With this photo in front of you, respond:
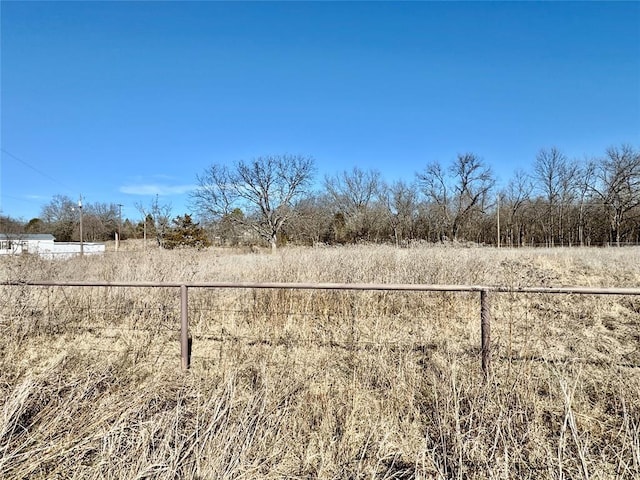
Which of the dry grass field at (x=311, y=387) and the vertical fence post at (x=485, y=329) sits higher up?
the vertical fence post at (x=485, y=329)

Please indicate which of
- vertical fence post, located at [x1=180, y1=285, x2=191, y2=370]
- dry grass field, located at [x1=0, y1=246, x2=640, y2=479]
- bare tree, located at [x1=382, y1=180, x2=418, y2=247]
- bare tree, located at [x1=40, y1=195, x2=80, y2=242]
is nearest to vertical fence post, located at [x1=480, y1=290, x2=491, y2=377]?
dry grass field, located at [x1=0, y1=246, x2=640, y2=479]

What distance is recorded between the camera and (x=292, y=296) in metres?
6.28

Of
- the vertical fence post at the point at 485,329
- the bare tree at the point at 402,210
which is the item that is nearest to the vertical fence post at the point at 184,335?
the vertical fence post at the point at 485,329

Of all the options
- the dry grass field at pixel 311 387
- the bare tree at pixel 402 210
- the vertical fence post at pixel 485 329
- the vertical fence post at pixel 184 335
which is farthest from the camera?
the bare tree at pixel 402 210

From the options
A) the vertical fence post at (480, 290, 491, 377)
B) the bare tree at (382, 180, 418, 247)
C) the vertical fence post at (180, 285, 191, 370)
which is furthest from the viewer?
the bare tree at (382, 180, 418, 247)

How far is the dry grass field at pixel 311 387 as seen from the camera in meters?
2.33

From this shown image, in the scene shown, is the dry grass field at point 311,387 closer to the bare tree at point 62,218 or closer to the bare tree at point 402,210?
the bare tree at point 402,210

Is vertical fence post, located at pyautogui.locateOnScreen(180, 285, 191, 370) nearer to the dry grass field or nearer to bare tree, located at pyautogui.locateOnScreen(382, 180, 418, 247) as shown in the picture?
the dry grass field

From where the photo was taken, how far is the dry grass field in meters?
2.33

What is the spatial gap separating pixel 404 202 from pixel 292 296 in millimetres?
38892

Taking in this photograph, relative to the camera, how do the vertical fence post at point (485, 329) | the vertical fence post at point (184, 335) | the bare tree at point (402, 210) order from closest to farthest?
the vertical fence post at point (485, 329) < the vertical fence post at point (184, 335) < the bare tree at point (402, 210)

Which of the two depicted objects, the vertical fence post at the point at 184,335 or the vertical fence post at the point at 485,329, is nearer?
the vertical fence post at the point at 485,329

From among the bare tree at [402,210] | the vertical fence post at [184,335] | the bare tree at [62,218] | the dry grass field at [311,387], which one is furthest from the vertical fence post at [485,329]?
the bare tree at [62,218]

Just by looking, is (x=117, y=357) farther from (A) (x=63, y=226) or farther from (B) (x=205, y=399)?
(A) (x=63, y=226)
